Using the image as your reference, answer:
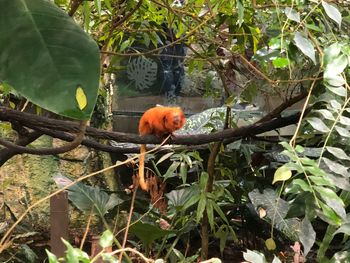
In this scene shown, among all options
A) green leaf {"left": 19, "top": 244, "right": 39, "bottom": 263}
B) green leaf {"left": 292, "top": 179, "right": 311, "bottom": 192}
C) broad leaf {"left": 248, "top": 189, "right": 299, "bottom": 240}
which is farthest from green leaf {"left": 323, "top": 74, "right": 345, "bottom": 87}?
green leaf {"left": 19, "top": 244, "right": 39, "bottom": 263}

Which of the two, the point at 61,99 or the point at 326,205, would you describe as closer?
the point at 61,99

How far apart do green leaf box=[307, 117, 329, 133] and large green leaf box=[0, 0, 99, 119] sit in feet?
1.95

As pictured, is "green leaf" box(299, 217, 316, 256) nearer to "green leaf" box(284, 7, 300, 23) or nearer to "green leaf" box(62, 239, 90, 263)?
"green leaf" box(284, 7, 300, 23)

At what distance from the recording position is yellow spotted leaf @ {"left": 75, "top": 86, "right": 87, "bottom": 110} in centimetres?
55

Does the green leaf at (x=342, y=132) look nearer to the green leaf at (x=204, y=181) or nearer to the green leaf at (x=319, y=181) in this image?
the green leaf at (x=319, y=181)

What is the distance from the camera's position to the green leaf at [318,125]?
1.04 meters

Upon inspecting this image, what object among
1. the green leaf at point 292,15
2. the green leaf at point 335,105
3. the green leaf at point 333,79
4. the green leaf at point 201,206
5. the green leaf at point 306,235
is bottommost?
the green leaf at point 201,206

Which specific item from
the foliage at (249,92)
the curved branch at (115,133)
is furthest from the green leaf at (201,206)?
the curved branch at (115,133)

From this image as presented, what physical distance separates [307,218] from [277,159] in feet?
4.51

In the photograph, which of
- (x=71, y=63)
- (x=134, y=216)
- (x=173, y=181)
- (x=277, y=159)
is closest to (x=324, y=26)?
(x=71, y=63)

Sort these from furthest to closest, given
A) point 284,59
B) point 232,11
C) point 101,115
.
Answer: point 101,115 < point 232,11 < point 284,59

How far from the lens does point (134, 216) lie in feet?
7.34

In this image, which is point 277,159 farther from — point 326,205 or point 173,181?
point 326,205

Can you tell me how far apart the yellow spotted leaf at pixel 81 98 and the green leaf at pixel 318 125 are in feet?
2.04
